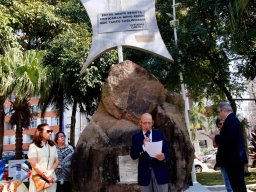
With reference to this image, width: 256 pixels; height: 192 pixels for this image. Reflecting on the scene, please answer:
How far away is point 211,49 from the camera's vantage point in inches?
556

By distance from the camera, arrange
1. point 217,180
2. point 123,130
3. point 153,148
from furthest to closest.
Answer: point 217,180, point 123,130, point 153,148

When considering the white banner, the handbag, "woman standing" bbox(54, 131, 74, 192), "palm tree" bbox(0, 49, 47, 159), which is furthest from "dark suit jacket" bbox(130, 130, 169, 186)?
"palm tree" bbox(0, 49, 47, 159)

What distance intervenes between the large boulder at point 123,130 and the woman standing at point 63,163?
18 centimetres

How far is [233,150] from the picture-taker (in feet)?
17.9

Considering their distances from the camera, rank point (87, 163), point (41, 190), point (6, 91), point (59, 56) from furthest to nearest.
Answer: point (59, 56)
point (6, 91)
point (87, 163)
point (41, 190)

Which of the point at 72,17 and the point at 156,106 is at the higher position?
the point at 72,17

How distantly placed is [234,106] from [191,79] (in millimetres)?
2288

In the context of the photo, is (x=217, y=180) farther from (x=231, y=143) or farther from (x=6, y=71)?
(x=6, y=71)

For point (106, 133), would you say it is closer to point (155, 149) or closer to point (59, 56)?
point (155, 149)

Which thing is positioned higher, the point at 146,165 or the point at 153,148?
the point at 153,148

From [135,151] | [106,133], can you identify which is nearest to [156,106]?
[106,133]

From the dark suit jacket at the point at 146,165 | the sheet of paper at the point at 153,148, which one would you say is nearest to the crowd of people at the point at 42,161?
the dark suit jacket at the point at 146,165

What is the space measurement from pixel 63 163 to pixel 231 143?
3.19m

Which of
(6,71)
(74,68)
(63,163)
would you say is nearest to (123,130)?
(63,163)
